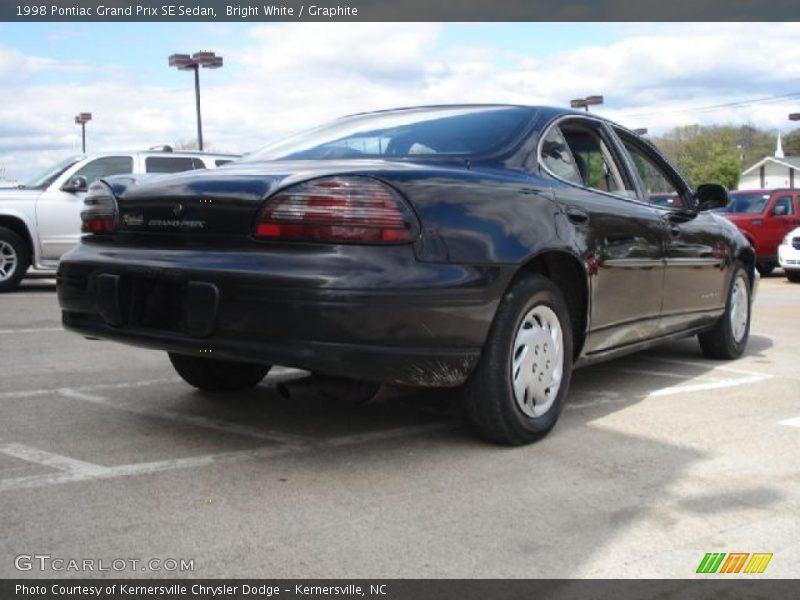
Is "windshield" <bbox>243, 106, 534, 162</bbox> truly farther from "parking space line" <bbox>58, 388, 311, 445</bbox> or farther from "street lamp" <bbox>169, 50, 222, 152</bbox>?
"street lamp" <bbox>169, 50, 222, 152</bbox>

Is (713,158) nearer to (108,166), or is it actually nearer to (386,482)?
(108,166)

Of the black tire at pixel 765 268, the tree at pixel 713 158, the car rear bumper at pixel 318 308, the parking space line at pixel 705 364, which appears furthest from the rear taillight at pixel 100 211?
the tree at pixel 713 158

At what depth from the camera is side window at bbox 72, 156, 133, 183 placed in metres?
12.1

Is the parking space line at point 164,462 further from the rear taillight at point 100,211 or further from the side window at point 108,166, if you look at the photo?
the side window at point 108,166

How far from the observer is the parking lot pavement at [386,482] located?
277cm

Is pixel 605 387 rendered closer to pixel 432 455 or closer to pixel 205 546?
pixel 432 455

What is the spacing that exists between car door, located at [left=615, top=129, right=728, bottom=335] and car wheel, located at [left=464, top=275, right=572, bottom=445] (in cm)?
131

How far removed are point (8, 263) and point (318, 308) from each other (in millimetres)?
9153

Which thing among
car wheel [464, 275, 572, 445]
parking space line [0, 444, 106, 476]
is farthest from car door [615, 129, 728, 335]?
parking space line [0, 444, 106, 476]

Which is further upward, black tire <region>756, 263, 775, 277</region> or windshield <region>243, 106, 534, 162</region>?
windshield <region>243, 106, 534, 162</region>

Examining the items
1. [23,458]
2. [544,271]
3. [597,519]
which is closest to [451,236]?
[544,271]

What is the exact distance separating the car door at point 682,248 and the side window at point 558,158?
2.56ft

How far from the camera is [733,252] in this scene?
6.24 metres

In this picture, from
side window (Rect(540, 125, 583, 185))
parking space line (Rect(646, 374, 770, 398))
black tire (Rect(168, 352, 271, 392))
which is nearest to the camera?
side window (Rect(540, 125, 583, 185))
